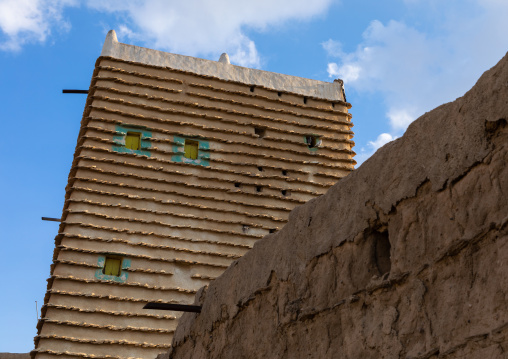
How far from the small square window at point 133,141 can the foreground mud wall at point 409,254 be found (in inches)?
315

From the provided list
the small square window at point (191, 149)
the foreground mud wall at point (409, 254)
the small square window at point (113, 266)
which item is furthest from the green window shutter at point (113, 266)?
the foreground mud wall at point (409, 254)

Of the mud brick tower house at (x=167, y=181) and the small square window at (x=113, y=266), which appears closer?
the mud brick tower house at (x=167, y=181)

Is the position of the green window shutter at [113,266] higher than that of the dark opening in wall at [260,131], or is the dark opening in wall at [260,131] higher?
the dark opening in wall at [260,131]

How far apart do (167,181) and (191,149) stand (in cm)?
91

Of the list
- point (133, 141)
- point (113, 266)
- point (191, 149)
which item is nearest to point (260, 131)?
point (191, 149)

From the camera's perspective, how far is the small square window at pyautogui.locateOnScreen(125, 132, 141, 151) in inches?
468

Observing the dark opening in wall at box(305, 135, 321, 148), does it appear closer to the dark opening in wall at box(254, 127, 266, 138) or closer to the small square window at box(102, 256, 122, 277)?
the dark opening in wall at box(254, 127, 266, 138)

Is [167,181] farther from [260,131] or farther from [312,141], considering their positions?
[312,141]

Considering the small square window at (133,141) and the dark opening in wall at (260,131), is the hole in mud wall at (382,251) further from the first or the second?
the dark opening in wall at (260,131)

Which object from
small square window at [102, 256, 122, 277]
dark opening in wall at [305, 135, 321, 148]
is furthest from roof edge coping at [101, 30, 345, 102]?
small square window at [102, 256, 122, 277]

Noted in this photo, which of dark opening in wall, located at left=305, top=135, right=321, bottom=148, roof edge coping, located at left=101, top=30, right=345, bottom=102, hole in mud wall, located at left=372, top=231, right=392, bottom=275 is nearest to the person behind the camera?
hole in mud wall, located at left=372, top=231, right=392, bottom=275

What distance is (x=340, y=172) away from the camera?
1309 centimetres

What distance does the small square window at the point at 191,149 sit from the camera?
12188 millimetres

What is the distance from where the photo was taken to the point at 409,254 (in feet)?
9.89
